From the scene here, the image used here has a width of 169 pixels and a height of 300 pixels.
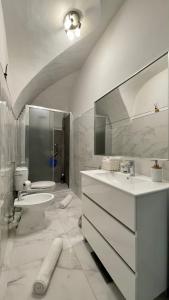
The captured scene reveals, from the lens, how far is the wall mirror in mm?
1296

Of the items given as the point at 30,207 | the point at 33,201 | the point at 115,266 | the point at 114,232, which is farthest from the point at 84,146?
the point at 115,266

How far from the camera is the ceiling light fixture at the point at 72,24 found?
179 cm

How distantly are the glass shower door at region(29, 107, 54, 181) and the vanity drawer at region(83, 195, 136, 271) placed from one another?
214 cm

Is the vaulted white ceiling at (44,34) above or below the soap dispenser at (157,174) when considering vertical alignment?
above

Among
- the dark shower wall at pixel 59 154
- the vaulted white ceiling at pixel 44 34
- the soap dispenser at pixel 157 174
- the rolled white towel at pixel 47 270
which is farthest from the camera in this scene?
the dark shower wall at pixel 59 154

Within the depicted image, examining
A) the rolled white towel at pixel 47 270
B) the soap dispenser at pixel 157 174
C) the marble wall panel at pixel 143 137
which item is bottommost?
the rolled white towel at pixel 47 270

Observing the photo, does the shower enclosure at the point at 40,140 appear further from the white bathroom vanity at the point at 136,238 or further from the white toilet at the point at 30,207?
the white bathroom vanity at the point at 136,238

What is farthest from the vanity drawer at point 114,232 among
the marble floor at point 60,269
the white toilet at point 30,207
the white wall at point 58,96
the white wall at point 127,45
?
the white wall at point 58,96

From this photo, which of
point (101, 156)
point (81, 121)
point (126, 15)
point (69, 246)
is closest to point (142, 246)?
point (69, 246)

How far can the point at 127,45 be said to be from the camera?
5.45 feet

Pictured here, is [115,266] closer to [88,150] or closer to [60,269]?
[60,269]

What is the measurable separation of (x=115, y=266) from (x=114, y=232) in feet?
0.76

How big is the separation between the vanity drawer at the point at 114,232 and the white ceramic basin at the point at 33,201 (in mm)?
739

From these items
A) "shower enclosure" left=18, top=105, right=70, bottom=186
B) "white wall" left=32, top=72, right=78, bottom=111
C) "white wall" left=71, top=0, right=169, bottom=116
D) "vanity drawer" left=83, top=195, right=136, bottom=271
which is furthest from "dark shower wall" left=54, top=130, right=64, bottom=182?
"vanity drawer" left=83, top=195, right=136, bottom=271
